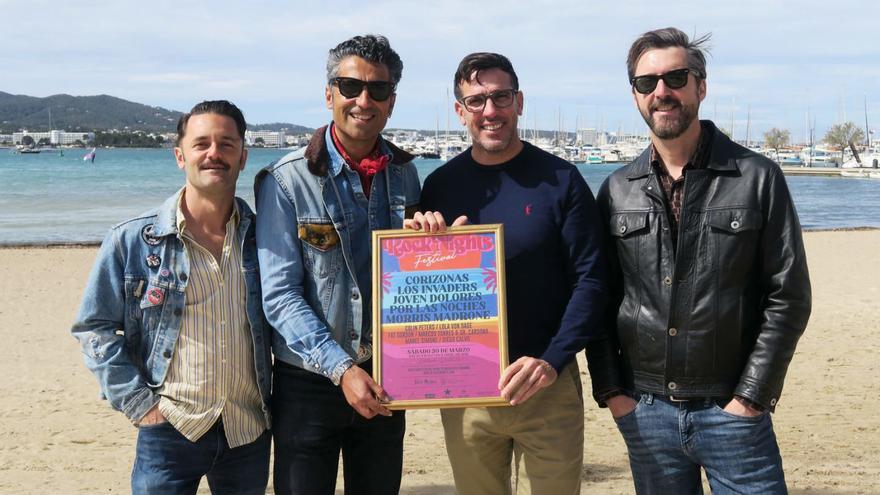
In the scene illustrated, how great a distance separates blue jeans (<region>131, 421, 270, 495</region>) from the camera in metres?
3.85

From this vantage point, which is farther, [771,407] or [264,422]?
[264,422]

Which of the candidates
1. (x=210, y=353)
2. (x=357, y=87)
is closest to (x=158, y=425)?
(x=210, y=353)

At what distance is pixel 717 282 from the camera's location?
3689 millimetres

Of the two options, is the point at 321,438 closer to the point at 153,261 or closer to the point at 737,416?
the point at 153,261

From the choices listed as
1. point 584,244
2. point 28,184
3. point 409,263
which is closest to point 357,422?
point 409,263

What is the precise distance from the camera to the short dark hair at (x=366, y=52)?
13.3 ft

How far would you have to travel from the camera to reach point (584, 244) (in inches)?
157

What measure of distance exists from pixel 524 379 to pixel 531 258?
63cm

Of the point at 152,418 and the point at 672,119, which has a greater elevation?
the point at 672,119

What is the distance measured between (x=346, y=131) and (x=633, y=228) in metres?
1.52

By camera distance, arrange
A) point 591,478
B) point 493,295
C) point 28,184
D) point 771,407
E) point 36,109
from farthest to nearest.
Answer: point 36,109
point 28,184
point 591,478
point 493,295
point 771,407

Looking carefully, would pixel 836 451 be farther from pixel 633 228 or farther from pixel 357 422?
pixel 357 422

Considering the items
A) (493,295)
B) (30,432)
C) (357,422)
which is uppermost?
(493,295)

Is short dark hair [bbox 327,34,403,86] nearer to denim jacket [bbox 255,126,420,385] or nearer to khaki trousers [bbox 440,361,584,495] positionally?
denim jacket [bbox 255,126,420,385]
